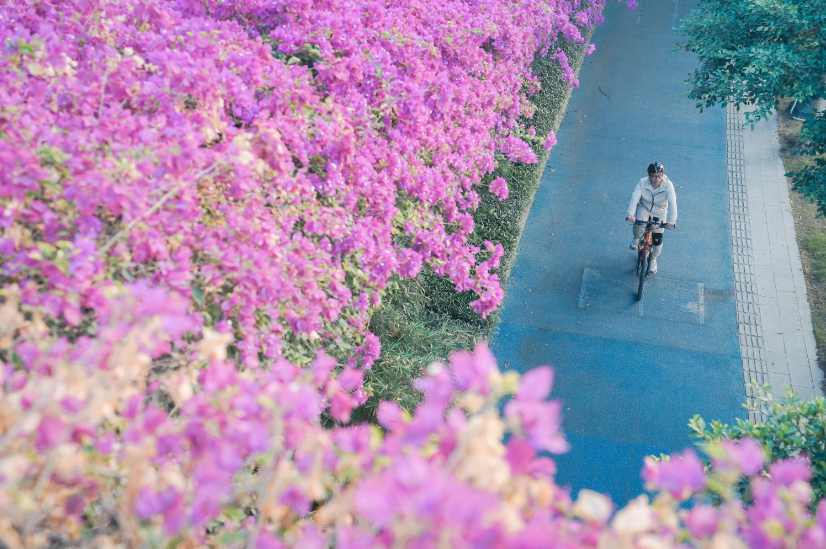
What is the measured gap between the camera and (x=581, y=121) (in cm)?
1005

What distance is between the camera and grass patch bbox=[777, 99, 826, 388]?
623 cm

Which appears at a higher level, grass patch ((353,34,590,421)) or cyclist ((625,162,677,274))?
cyclist ((625,162,677,274))

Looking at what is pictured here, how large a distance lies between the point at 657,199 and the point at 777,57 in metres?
2.03

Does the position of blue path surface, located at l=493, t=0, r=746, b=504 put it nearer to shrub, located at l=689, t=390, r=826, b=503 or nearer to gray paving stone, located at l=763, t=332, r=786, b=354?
gray paving stone, located at l=763, t=332, r=786, b=354

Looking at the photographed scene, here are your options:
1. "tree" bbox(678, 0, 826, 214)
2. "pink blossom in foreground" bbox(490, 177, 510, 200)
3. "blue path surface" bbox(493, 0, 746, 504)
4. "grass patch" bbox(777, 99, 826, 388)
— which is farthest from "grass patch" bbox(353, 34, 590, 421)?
"grass patch" bbox(777, 99, 826, 388)

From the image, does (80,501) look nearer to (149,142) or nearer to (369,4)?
(149,142)

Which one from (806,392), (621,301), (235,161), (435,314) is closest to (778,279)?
(806,392)

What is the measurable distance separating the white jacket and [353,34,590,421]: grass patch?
5.01ft

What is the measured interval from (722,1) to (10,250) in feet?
27.4

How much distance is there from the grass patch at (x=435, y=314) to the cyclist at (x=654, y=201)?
58.1 inches

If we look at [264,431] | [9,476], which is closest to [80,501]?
[9,476]

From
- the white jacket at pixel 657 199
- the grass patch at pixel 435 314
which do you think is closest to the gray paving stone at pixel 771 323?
the white jacket at pixel 657 199

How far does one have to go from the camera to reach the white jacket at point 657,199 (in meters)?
6.03

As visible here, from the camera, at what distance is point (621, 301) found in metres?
6.49
